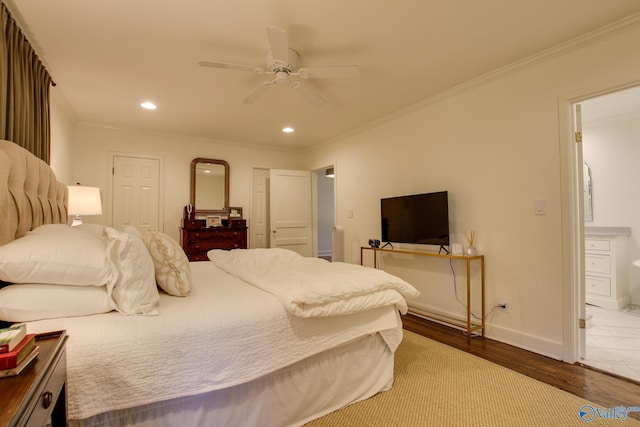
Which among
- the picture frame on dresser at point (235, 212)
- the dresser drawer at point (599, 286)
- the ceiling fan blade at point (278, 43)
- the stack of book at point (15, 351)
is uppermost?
the ceiling fan blade at point (278, 43)

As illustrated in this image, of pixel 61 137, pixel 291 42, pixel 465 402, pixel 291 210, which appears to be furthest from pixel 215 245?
pixel 465 402

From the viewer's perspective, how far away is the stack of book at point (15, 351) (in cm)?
71

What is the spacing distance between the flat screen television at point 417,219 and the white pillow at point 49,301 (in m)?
2.78

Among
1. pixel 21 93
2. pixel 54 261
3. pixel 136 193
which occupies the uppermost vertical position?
pixel 21 93

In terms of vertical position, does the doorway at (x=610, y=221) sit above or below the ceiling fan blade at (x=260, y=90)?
below

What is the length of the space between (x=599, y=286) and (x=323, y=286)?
13.5 feet

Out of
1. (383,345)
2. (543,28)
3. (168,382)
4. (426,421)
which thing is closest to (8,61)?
(168,382)

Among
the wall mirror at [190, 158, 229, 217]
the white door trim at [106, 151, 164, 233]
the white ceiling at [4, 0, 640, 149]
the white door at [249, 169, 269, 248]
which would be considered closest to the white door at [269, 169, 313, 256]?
the white door at [249, 169, 269, 248]

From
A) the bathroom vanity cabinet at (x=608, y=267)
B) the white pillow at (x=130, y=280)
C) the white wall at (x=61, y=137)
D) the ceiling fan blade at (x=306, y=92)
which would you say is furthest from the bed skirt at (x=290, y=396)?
the bathroom vanity cabinet at (x=608, y=267)

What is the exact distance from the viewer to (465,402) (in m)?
1.78

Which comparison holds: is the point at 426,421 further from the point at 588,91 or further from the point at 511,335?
the point at 588,91

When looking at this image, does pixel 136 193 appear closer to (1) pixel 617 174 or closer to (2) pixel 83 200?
(2) pixel 83 200

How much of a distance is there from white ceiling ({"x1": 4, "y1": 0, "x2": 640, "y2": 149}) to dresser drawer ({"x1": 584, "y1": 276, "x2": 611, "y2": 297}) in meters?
3.05

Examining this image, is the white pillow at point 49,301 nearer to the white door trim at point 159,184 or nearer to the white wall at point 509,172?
the white wall at point 509,172
